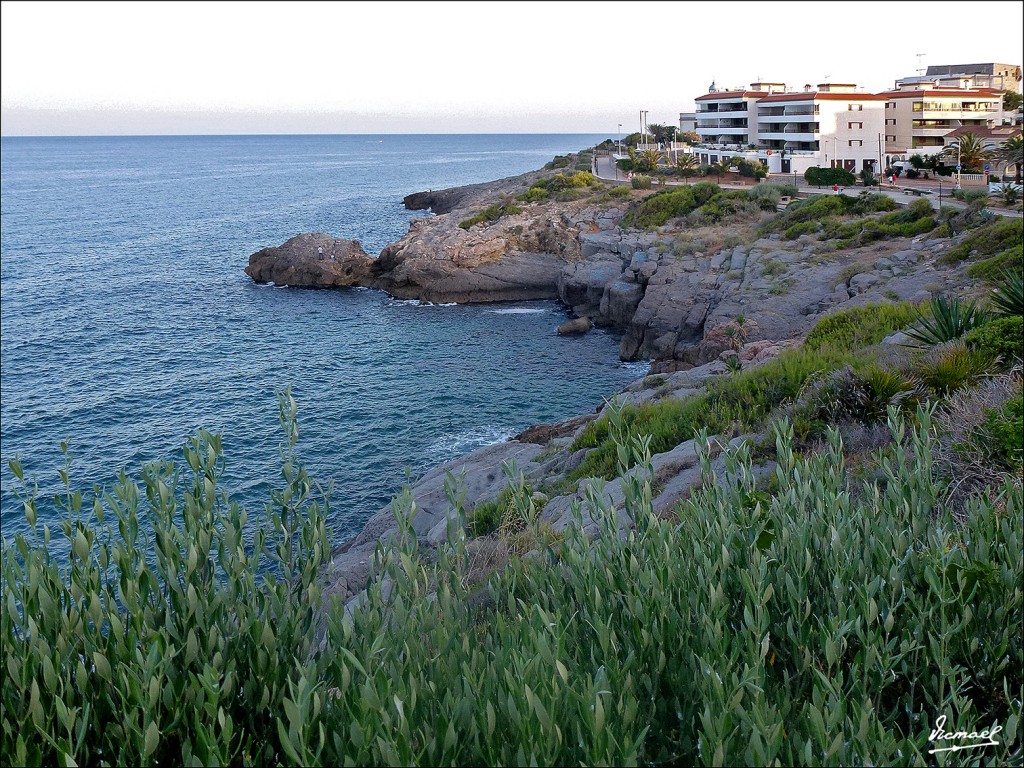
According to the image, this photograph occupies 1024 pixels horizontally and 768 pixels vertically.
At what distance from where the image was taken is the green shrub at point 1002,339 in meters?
12.3

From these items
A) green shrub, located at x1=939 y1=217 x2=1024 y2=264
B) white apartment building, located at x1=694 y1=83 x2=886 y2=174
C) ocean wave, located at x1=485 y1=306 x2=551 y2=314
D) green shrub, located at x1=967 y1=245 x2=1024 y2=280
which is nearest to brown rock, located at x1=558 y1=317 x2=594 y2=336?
ocean wave, located at x1=485 y1=306 x2=551 y2=314

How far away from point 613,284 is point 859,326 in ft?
70.1

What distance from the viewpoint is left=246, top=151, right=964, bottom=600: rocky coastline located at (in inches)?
651

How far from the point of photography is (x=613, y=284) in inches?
1590

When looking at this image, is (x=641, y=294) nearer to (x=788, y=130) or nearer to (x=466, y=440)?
(x=466, y=440)

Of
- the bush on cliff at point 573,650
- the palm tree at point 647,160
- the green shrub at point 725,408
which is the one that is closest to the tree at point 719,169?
the palm tree at point 647,160

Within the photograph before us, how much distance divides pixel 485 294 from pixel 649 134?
7796cm

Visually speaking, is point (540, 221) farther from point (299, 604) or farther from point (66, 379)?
point (299, 604)

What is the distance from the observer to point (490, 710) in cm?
327

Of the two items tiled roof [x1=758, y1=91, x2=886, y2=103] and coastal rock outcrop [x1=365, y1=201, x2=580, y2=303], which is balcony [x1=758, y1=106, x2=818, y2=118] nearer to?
tiled roof [x1=758, y1=91, x2=886, y2=103]

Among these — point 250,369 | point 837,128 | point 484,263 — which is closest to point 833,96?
point 837,128

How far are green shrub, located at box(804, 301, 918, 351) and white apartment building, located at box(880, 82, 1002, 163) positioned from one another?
53603 millimetres

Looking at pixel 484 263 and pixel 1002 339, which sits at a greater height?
pixel 1002 339

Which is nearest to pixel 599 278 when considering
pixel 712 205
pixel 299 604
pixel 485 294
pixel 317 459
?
pixel 485 294
